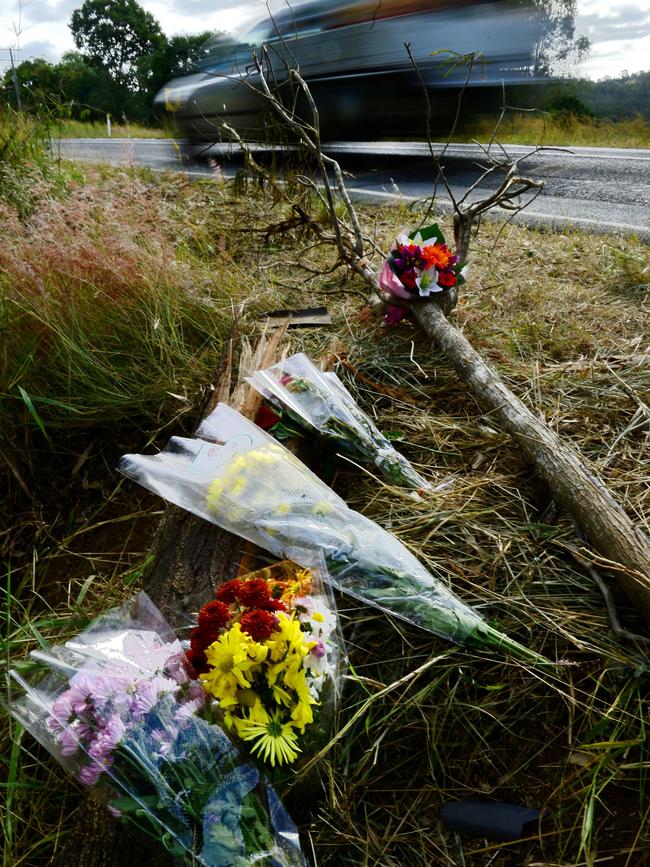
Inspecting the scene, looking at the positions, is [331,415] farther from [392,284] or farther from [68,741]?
[68,741]

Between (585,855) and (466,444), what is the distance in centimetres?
142

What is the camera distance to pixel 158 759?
131 cm

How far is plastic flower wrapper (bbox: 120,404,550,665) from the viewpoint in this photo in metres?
1.75

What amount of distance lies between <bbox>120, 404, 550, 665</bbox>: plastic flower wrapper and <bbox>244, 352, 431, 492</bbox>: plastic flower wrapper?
0.94 feet

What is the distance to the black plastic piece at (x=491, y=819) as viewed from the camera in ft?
4.85

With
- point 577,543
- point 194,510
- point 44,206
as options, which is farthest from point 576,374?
point 44,206

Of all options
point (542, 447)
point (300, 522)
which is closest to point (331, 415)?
point (300, 522)

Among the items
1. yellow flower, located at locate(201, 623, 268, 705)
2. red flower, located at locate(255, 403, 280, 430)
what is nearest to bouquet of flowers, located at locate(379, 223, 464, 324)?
red flower, located at locate(255, 403, 280, 430)

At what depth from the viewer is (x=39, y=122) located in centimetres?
568

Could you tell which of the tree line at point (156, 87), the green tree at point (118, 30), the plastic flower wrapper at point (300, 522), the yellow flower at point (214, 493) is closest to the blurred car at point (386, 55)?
the tree line at point (156, 87)

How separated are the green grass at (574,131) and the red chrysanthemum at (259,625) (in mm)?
9676

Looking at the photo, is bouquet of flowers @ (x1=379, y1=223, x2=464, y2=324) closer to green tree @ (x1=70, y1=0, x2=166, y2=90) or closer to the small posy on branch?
the small posy on branch

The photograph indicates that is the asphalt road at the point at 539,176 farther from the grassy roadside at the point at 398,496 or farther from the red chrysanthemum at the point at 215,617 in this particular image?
the red chrysanthemum at the point at 215,617

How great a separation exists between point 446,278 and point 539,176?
16.5 ft
